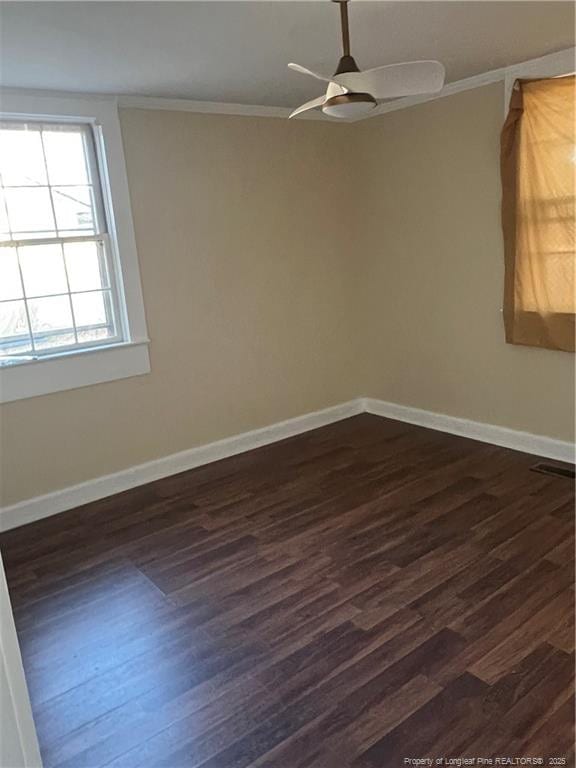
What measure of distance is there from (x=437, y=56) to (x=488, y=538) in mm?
2488

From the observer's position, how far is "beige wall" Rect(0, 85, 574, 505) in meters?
3.74

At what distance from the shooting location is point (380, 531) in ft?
10.2

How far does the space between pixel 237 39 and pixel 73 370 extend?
79.2 inches

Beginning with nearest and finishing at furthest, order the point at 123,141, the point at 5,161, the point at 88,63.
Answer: the point at 88,63, the point at 5,161, the point at 123,141

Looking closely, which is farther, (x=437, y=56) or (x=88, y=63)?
(x=437, y=56)

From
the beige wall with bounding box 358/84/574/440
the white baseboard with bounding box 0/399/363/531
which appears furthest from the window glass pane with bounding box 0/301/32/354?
the beige wall with bounding box 358/84/574/440

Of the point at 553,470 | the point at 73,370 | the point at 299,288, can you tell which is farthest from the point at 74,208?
the point at 553,470

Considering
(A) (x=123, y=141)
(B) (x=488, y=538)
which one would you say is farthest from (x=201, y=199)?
(B) (x=488, y=538)

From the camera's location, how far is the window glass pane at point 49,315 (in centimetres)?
348

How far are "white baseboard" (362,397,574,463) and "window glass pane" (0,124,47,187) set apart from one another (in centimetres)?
298

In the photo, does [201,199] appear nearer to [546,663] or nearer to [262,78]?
[262,78]

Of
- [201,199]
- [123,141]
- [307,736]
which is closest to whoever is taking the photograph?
[307,736]

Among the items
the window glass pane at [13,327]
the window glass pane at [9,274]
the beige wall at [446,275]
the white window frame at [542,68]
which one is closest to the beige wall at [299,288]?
the beige wall at [446,275]

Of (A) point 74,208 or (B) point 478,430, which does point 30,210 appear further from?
(B) point 478,430
